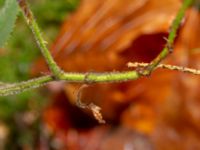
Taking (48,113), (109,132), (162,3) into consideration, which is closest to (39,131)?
(48,113)

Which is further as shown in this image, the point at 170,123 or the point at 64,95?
the point at 64,95

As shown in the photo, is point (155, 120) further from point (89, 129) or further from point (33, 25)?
point (33, 25)

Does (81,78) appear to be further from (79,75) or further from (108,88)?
(108,88)

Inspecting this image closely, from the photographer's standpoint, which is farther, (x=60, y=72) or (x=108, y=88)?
(x=108, y=88)

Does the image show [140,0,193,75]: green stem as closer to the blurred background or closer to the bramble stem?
the bramble stem

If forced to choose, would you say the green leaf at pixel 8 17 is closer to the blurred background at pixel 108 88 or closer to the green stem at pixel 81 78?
the green stem at pixel 81 78

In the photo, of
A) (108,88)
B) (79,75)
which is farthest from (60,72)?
(108,88)

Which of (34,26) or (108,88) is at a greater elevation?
(108,88)
